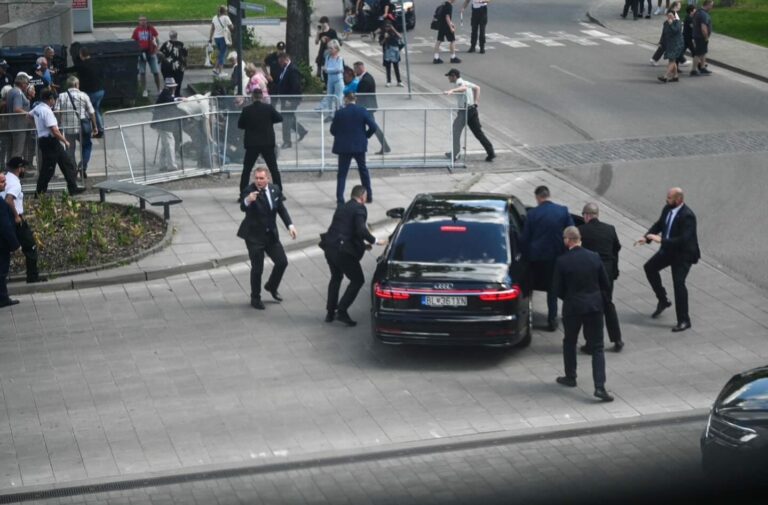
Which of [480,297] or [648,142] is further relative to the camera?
[648,142]

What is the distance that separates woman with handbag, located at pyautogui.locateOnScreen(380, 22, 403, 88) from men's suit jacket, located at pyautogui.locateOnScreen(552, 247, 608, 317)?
53.1 feet

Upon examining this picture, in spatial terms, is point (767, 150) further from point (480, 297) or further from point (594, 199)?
point (480, 297)

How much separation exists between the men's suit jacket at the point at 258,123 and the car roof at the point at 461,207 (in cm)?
445

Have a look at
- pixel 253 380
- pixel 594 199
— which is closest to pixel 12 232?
pixel 253 380

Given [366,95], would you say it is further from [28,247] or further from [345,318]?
[345,318]

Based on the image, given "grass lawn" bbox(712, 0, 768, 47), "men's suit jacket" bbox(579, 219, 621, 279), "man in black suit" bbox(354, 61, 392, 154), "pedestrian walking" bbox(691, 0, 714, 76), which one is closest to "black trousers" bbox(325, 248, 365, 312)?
"men's suit jacket" bbox(579, 219, 621, 279)

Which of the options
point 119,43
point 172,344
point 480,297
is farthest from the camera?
point 119,43

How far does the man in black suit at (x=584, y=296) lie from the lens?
11500 millimetres

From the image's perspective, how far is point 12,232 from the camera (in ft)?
47.6

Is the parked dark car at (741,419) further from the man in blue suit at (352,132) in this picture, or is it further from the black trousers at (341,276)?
the man in blue suit at (352,132)

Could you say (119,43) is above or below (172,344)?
above

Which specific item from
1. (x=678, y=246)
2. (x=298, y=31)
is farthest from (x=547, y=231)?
(x=298, y=31)

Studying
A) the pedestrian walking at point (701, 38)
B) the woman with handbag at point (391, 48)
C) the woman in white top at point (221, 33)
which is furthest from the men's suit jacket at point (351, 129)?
the pedestrian walking at point (701, 38)

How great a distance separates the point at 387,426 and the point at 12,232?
5824 mm
